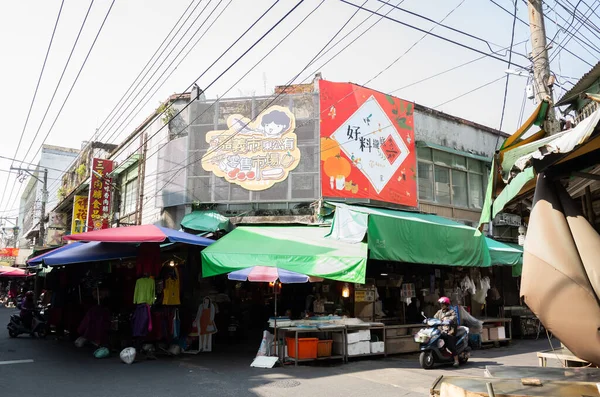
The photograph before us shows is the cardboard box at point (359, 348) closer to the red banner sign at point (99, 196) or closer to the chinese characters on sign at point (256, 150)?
the chinese characters on sign at point (256, 150)

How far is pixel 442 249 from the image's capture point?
12984 millimetres

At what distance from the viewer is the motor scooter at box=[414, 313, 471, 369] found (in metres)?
10.1

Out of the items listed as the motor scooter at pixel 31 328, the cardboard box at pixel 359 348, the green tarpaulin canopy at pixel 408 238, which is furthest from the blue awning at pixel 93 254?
the cardboard box at pixel 359 348

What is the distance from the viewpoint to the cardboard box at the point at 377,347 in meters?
11.6

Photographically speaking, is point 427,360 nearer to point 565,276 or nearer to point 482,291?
point 482,291

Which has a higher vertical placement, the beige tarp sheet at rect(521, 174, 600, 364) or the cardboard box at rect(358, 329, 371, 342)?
the beige tarp sheet at rect(521, 174, 600, 364)

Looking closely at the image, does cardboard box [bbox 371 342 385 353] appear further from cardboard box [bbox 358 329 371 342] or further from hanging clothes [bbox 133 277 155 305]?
hanging clothes [bbox 133 277 155 305]

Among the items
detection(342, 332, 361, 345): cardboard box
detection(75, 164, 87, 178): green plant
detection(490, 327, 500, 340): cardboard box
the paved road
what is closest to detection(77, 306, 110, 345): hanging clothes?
the paved road

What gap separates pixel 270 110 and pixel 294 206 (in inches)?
135

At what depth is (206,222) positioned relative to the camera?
14.1 m

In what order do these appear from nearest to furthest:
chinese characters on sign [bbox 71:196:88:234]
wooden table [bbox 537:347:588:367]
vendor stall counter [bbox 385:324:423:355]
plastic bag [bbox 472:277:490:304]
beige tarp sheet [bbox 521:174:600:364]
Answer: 1. beige tarp sheet [bbox 521:174:600:364]
2. wooden table [bbox 537:347:588:367]
3. vendor stall counter [bbox 385:324:423:355]
4. plastic bag [bbox 472:277:490:304]
5. chinese characters on sign [bbox 71:196:88:234]

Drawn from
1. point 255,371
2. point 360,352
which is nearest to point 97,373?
point 255,371

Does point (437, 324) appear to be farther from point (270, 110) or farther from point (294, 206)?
point (270, 110)

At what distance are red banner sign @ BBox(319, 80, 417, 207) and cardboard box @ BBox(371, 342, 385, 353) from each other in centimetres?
489
